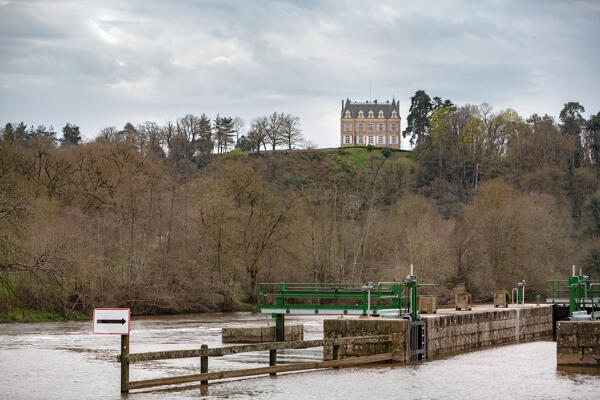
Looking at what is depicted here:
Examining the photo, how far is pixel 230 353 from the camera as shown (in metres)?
19.9

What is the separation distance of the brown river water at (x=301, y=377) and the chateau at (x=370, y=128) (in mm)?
146722

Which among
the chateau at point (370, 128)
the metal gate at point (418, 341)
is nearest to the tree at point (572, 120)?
the chateau at point (370, 128)

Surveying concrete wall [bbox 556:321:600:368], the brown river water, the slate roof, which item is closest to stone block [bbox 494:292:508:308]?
the brown river water

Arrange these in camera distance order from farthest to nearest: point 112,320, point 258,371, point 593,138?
point 593,138, point 258,371, point 112,320

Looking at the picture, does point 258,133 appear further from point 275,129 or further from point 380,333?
point 380,333

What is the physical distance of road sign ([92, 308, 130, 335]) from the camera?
17578 millimetres

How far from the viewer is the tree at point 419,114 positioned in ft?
524

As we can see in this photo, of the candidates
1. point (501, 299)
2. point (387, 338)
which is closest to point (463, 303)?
point (501, 299)

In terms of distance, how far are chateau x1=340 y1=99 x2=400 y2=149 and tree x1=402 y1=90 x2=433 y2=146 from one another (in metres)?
18.0

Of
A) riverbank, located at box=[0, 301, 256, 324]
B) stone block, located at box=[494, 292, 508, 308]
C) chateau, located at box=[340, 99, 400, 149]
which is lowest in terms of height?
riverbank, located at box=[0, 301, 256, 324]

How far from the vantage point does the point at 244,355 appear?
2994 centimetres

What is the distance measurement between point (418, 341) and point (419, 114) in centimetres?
13784

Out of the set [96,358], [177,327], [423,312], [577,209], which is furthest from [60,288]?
[577,209]

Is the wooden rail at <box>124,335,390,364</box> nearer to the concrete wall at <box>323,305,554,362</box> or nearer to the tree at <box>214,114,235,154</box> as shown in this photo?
the concrete wall at <box>323,305,554,362</box>
